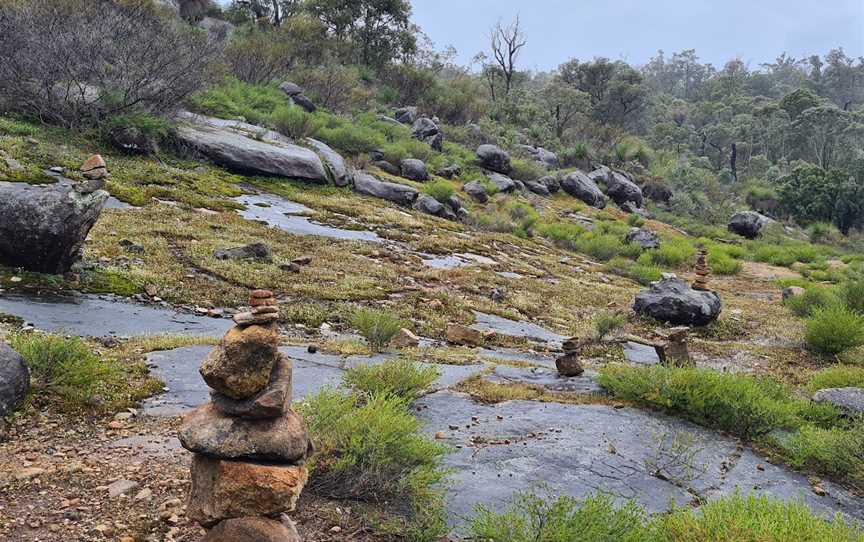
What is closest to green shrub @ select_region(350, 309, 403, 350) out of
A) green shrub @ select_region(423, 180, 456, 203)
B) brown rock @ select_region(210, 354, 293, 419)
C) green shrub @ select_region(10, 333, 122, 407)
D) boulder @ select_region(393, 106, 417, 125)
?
green shrub @ select_region(10, 333, 122, 407)

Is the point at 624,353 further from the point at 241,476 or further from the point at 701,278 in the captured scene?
the point at 241,476

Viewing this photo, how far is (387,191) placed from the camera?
70.1 ft

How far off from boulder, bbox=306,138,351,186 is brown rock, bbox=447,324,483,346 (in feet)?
43.3

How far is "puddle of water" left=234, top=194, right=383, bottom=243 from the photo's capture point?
14.7 metres

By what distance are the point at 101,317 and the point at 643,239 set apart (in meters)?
19.8

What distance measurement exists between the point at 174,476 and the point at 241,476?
1.06 m

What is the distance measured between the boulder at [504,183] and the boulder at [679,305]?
16.3 meters

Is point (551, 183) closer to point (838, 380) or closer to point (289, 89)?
point (289, 89)

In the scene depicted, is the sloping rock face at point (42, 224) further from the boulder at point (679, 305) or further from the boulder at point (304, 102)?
the boulder at point (304, 102)

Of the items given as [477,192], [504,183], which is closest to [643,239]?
[477,192]

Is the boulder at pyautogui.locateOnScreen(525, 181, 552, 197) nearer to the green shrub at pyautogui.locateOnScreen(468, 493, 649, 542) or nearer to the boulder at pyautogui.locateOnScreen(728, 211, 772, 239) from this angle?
the boulder at pyautogui.locateOnScreen(728, 211, 772, 239)

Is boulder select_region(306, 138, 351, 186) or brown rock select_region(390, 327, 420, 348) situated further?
boulder select_region(306, 138, 351, 186)

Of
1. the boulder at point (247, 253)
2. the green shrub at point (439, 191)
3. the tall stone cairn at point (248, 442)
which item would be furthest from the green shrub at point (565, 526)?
the green shrub at point (439, 191)

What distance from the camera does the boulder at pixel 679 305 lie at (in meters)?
11.7
